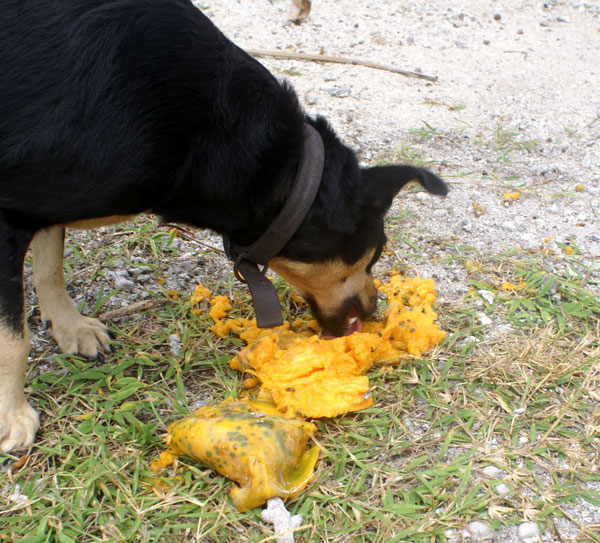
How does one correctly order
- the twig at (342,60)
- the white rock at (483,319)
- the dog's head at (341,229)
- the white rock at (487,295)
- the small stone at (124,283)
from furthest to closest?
1. the twig at (342,60)
2. the small stone at (124,283)
3. the white rock at (487,295)
4. the white rock at (483,319)
5. the dog's head at (341,229)

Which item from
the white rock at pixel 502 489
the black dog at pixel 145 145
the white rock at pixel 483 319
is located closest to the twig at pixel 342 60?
the white rock at pixel 483 319

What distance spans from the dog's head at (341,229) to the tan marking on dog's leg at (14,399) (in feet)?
4.24

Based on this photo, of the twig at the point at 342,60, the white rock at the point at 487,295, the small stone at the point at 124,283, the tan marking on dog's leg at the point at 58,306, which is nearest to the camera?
the tan marking on dog's leg at the point at 58,306

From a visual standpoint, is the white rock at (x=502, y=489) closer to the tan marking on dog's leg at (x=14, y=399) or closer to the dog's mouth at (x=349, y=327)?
the dog's mouth at (x=349, y=327)

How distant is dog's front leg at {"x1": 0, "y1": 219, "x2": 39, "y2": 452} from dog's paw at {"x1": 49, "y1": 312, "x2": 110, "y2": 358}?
53 cm

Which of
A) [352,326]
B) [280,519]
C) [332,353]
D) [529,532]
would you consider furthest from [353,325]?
[529,532]

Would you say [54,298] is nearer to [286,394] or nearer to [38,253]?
[38,253]

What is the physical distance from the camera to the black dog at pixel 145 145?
2553mm

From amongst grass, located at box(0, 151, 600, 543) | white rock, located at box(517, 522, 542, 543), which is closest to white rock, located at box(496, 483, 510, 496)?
grass, located at box(0, 151, 600, 543)

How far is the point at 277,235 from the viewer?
2.92 metres

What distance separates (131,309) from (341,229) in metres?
1.64

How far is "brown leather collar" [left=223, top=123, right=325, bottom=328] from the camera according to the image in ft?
9.37

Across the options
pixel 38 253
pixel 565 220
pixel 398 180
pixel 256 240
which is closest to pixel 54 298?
pixel 38 253

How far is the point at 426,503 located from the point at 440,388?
76 centimetres
